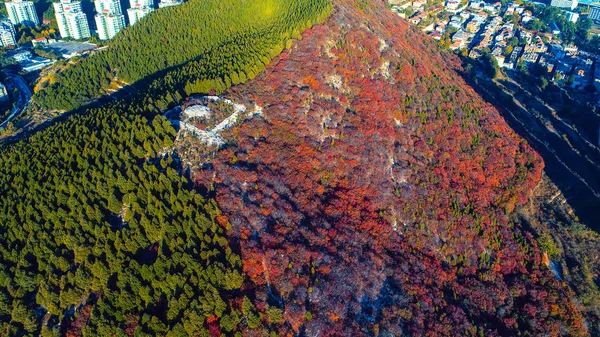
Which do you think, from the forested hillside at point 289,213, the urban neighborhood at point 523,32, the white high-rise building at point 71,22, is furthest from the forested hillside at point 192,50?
the urban neighborhood at point 523,32

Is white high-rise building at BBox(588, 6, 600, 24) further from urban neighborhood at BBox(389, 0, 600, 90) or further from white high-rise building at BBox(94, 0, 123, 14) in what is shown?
white high-rise building at BBox(94, 0, 123, 14)

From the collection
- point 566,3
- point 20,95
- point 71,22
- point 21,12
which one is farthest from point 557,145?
point 21,12

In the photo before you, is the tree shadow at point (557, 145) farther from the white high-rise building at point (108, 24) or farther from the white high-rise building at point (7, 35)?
the white high-rise building at point (7, 35)

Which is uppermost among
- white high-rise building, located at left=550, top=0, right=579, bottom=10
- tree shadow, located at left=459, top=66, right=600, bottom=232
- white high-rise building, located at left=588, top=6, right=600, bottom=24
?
white high-rise building, located at left=550, top=0, right=579, bottom=10

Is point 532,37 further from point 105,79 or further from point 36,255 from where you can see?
point 36,255

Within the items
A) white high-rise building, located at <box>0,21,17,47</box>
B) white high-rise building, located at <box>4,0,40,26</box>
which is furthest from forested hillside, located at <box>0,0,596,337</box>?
white high-rise building, located at <box>4,0,40,26</box>

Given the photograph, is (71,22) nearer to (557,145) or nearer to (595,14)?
(557,145)
